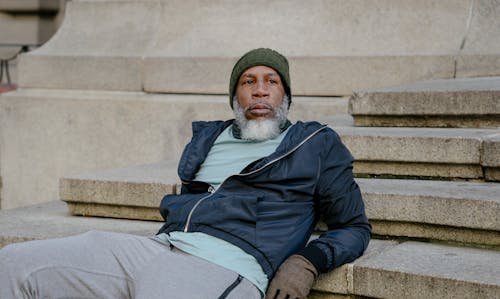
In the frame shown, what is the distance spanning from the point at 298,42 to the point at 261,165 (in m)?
3.04

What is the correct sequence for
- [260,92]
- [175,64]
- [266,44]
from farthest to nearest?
1. [175,64]
2. [266,44]
3. [260,92]

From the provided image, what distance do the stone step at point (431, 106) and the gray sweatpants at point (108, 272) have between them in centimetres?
202

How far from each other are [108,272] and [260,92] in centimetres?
104

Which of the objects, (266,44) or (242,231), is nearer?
(242,231)

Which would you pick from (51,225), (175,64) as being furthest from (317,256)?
(175,64)

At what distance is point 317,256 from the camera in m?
3.32

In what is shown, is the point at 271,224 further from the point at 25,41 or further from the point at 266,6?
the point at 25,41

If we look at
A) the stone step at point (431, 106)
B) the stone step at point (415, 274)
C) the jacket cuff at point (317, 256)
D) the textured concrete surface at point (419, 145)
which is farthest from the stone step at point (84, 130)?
the jacket cuff at point (317, 256)

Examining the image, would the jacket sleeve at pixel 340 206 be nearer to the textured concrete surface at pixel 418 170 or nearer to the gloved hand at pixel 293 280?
the gloved hand at pixel 293 280

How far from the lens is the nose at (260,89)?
3818 millimetres

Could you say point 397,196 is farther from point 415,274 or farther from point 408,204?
point 415,274

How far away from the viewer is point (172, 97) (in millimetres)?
6637

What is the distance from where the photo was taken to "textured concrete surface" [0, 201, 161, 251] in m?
4.30

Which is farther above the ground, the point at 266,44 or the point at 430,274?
the point at 266,44
